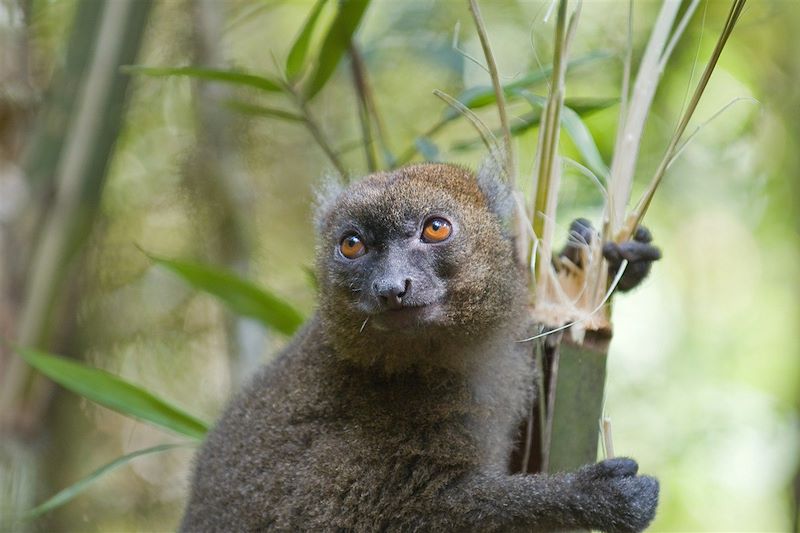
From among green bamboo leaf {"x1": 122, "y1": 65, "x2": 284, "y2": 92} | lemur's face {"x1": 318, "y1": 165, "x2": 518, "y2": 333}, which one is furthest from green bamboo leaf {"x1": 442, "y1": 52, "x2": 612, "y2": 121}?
green bamboo leaf {"x1": 122, "y1": 65, "x2": 284, "y2": 92}

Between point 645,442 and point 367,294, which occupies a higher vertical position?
point 645,442

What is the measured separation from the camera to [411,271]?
11.2ft

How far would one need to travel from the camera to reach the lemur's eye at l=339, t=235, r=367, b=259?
12.1 ft

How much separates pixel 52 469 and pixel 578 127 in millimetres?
4819

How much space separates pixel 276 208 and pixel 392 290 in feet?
15.3

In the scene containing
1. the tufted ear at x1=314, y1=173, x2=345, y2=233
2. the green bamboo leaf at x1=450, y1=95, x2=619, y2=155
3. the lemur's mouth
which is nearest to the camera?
the lemur's mouth

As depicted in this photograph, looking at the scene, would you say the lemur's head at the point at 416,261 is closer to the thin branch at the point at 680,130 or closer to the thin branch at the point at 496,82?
the thin branch at the point at 496,82

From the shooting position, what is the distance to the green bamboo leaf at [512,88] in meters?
3.90

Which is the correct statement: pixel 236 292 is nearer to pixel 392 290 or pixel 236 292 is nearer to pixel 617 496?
pixel 392 290

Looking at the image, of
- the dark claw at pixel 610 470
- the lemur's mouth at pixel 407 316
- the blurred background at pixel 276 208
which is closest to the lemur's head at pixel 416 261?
the lemur's mouth at pixel 407 316

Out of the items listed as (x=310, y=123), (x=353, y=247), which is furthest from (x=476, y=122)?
(x=310, y=123)

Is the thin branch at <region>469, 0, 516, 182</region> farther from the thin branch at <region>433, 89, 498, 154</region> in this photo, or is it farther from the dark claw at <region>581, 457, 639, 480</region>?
the dark claw at <region>581, 457, 639, 480</region>

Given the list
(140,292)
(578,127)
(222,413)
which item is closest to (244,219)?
(222,413)

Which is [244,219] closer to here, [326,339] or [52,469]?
[326,339]
